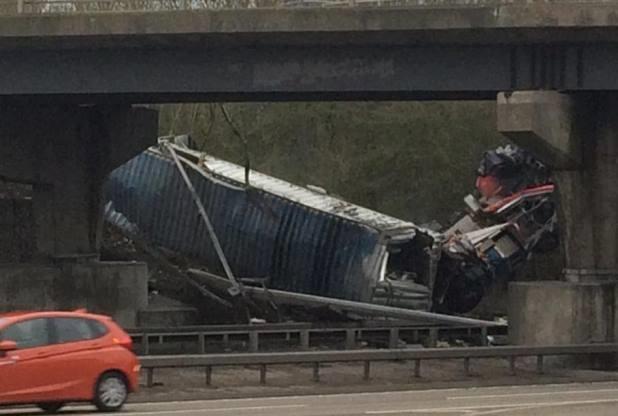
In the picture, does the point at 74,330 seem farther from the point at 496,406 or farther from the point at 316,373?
the point at 316,373

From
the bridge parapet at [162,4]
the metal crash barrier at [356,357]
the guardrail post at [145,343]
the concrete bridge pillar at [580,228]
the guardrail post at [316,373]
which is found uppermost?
the bridge parapet at [162,4]

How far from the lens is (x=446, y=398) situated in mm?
26000

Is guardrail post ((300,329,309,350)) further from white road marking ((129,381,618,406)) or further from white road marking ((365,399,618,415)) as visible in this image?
white road marking ((365,399,618,415))

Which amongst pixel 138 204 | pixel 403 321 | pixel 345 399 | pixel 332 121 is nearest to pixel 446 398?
pixel 345 399

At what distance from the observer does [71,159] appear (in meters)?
41.3

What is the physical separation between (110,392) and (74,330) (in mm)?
965

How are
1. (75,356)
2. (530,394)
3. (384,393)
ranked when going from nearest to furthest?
(75,356) → (530,394) → (384,393)

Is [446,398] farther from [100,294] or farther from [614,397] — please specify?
[100,294]

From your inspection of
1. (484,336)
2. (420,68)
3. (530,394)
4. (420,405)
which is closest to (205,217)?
(484,336)

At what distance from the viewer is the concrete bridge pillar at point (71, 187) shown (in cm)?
3997

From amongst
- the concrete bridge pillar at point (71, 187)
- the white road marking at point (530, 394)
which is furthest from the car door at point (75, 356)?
the concrete bridge pillar at point (71, 187)

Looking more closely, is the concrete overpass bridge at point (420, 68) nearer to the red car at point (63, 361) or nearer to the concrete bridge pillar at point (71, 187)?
the concrete bridge pillar at point (71, 187)

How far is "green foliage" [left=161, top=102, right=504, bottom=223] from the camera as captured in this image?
59125 mm

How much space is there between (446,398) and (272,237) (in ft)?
70.2
